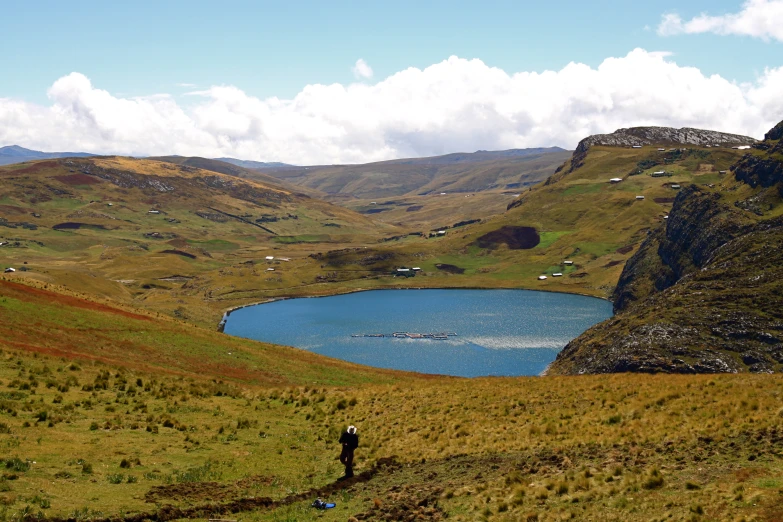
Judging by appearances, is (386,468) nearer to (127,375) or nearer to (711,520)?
(711,520)

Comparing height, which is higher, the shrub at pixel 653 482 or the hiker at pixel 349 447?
the shrub at pixel 653 482

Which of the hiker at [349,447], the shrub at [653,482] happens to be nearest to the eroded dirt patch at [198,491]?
the hiker at [349,447]

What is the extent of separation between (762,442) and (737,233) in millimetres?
159282

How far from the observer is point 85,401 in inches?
1435

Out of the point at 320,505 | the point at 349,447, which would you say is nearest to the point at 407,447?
the point at 349,447

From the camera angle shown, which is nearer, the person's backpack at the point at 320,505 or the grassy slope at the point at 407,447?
the grassy slope at the point at 407,447

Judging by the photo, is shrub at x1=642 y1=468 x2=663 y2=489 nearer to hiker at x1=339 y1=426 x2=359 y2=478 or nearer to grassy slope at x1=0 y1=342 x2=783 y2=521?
grassy slope at x1=0 y1=342 x2=783 y2=521

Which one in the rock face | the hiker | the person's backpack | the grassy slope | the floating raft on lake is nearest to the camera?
the grassy slope

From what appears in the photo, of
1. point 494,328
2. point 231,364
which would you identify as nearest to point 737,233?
point 494,328

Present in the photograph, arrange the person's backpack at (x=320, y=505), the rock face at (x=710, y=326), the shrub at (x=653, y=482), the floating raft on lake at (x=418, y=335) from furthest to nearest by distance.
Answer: the floating raft on lake at (x=418, y=335)
the rock face at (x=710, y=326)
the person's backpack at (x=320, y=505)
the shrub at (x=653, y=482)

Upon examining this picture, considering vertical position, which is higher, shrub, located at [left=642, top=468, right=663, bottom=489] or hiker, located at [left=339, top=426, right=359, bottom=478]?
shrub, located at [left=642, top=468, right=663, bottom=489]

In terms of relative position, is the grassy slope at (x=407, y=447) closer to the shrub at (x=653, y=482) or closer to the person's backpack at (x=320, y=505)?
the shrub at (x=653, y=482)

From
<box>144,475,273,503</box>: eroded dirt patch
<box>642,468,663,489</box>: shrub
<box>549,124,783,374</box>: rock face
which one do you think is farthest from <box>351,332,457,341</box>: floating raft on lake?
<box>642,468,663,489</box>: shrub

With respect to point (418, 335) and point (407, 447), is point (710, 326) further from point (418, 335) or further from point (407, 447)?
point (418, 335)
